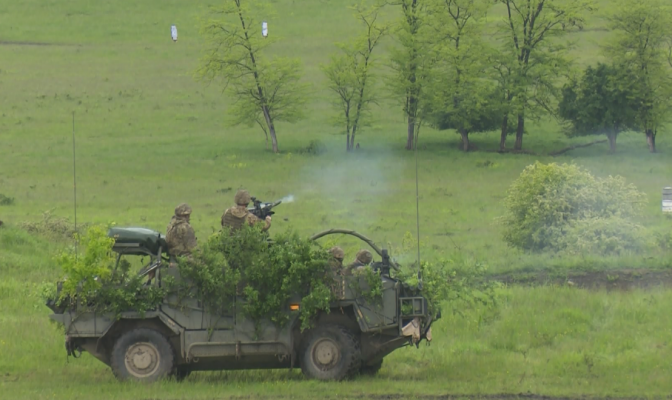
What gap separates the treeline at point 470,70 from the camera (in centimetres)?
5622

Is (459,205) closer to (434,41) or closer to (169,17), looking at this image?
(434,41)

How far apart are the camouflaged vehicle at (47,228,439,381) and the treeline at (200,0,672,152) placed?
137 feet

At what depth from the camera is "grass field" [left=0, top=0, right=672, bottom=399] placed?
14852mm

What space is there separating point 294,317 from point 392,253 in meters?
10.6

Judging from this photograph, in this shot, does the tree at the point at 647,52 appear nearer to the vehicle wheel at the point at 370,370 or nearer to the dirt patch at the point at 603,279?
the dirt patch at the point at 603,279

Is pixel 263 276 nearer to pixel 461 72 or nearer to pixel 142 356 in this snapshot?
pixel 142 356

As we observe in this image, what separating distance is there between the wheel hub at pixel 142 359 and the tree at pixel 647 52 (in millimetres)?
45621

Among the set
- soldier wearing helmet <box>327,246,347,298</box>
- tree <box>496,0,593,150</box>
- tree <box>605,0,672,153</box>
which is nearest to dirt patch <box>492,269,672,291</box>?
soldier wearing helmet <box>327,246,347,298</box>

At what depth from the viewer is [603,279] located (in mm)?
21578

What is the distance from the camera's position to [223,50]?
58.4 metres

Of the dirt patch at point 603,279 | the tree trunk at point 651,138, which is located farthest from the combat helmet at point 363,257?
the tree trunk at point 651,138

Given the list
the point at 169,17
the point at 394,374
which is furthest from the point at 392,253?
the point at 169,17

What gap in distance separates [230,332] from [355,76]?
43457mm

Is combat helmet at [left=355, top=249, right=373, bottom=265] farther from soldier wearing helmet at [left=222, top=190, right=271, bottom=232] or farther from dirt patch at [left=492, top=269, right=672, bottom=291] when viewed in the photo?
dirt patch at [left=492, top=269, right=672, bottom=291]
